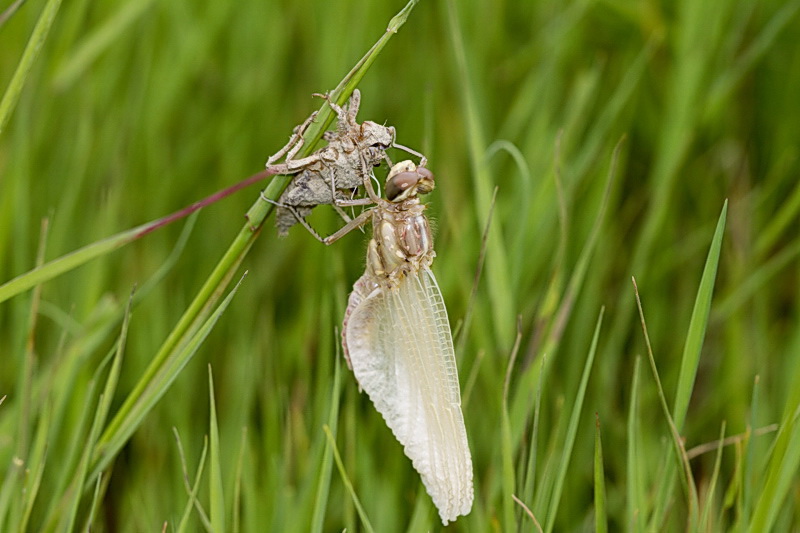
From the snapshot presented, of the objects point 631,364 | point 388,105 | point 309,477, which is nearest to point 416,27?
point 388,105

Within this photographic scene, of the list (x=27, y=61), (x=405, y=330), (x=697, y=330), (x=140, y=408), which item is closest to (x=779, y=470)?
(x=697, y=330)

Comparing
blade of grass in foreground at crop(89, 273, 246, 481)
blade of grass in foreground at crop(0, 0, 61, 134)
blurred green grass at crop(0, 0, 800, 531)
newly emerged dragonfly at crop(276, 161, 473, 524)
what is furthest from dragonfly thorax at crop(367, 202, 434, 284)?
blade of grass in foreground at crop(0, 0, 61, 134)

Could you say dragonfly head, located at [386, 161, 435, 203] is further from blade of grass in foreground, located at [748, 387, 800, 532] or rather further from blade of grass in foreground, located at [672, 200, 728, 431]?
blade of grass in foreground, located at [748, 387, 800, 532]

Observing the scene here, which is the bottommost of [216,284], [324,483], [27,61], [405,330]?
[324,483]

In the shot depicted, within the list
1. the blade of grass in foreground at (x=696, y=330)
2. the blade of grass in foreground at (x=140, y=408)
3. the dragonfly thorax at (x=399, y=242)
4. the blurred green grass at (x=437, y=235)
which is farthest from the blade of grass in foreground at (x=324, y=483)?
the blade of grass in foreground at (x=696, y=330)

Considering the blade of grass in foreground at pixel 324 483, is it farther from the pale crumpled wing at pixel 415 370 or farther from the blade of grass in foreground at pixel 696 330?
the blade of grass in foreground at pixel 696 330

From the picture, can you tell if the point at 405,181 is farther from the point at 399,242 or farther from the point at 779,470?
the point at 779,470

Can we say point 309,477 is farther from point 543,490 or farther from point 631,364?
point 631,364

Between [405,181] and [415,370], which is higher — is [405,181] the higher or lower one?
the higher one
